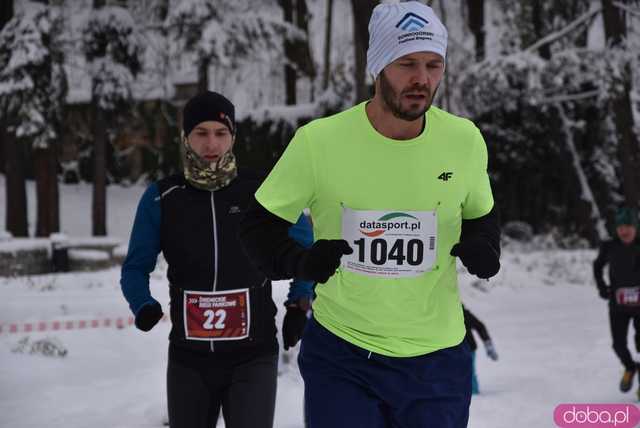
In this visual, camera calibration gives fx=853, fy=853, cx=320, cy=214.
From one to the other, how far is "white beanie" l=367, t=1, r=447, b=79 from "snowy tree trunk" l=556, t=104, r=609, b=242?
18.1 metres

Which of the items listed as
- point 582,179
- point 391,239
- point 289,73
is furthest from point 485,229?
point 289,73

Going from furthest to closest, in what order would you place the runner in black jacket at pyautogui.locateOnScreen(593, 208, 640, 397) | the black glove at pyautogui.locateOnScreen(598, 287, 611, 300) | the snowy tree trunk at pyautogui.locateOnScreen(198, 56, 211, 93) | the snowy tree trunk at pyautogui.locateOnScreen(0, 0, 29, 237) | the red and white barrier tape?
the snowy tree trunk at pyautogui.locateOnScreen(198, 56, 211, 93)
the snowy tree trunk at pyautogui.locateOnScreen(0, 0, 29, 237)
the red and white barrier tape
the black glove at pyautogui.locateOnScreen(598, 287, 611, 300)
the runner in black jacket at pyautogui.locateOnScreen(593, 208, 640, 397)

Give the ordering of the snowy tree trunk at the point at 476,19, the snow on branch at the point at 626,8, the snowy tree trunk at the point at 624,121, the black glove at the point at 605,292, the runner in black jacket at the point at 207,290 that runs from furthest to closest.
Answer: the snowy tree trunk at the point at 476,19 < the snowy tree trunk at the point at 624,121 < the snow on branch at the point at 626,8 < the black glove at the point at 605,292 < the runner in black jacket at the point at 207,290

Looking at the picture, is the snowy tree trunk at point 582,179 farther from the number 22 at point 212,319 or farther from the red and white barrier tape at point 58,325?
the number 22 at point 212,319

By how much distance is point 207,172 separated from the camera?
12.6 feet

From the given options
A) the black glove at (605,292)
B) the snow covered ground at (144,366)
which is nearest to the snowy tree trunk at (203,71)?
the snow covered ground at (144,366)

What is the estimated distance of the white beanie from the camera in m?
2.72

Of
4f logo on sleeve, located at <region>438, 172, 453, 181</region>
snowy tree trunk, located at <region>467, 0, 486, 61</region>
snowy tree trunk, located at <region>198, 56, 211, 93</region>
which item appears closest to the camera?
4f logo on sleeve, located at <region>438, 172, 453, 181</region>

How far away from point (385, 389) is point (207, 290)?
1244mm

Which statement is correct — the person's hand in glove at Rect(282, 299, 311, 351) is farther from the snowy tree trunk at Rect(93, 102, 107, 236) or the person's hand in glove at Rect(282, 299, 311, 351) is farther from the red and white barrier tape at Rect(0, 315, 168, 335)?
the snowy tree trunk at Rect(93, 102, 107, 236)

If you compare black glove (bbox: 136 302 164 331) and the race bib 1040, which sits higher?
the race bib 1040

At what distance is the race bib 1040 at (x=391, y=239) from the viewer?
9.07 feet

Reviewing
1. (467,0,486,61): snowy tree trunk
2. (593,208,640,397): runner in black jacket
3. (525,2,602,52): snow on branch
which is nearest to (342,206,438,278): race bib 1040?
(593,208,640,397): runner in black jacket

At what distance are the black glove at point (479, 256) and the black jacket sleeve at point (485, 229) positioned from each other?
6 cm
